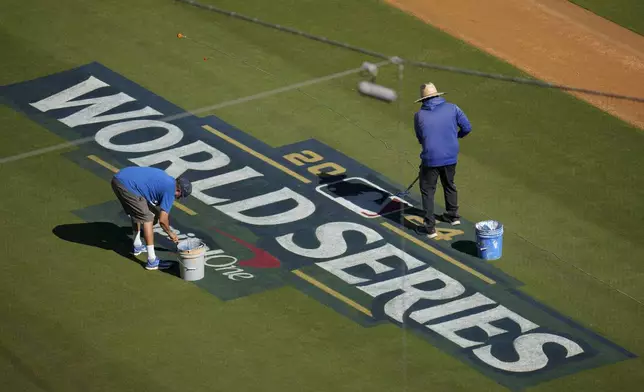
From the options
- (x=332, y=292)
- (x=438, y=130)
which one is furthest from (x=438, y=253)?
(x=332, y=292)

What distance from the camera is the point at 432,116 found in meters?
23.8

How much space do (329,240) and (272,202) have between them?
1.33 m

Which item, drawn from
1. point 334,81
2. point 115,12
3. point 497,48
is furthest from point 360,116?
point 115,12

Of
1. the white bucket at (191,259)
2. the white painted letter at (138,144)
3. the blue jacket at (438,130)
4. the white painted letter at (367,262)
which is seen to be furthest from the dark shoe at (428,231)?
the white painted letter at (138,144)

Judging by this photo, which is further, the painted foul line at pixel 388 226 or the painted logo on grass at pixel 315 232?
the painted foul line at pixel 388 226

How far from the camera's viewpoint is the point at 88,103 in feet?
90.8

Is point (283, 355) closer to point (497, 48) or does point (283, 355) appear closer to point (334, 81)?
point (334, 81)

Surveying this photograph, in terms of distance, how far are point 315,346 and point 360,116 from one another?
6.70 metres

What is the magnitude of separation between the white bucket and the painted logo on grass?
0.79ft

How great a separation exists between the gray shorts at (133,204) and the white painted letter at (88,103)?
13.8 feet

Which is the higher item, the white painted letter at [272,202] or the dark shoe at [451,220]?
the dark shoe at [451,220]

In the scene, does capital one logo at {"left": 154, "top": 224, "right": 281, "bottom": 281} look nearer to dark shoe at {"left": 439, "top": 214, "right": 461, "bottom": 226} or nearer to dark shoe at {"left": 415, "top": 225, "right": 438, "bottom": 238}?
dark shoe at {"left": 415, "top": 225, "right": 438, "bottom": 238}

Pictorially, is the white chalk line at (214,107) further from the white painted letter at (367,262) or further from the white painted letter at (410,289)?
the white painted letter at (410,289)

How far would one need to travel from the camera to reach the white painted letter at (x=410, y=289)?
73.8ft
